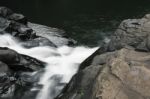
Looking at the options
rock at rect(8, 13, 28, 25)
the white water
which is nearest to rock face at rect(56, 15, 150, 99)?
the white water

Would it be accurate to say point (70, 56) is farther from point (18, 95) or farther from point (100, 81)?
point (100, 81)

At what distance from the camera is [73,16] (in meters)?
24.2

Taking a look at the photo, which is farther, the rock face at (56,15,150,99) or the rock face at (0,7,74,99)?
the rock face at (0,7,74,99)

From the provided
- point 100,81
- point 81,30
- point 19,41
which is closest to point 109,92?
point 100,81

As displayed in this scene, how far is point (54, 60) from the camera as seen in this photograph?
14625 mm

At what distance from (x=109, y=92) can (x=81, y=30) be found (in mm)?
13556

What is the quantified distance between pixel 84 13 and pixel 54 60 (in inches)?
449

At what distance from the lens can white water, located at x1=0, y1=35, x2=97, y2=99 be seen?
38.5 ft

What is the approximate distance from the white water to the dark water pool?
202cm

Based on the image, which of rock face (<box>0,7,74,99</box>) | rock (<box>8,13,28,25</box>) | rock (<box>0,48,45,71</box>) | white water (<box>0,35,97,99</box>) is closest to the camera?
rock face (<box>0,7,74,99</box>)

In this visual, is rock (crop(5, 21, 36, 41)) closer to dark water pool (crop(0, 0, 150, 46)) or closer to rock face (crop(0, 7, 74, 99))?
rock face (crop(0, 7, 74, 99))

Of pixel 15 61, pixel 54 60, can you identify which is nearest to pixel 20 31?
pixel 54 60

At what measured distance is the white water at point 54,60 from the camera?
11.7 metres

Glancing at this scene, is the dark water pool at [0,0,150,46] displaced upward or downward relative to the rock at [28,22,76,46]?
upward
